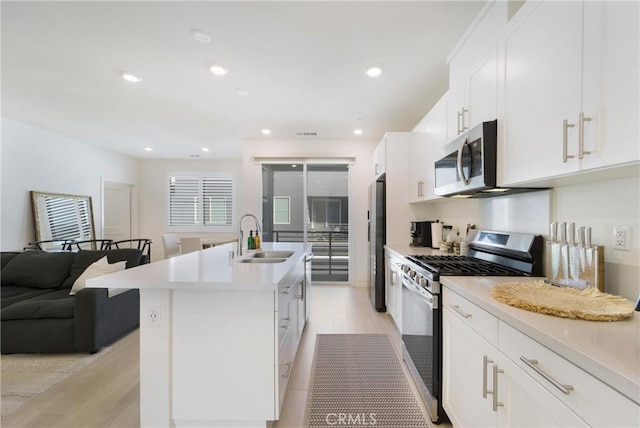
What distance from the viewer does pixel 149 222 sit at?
22.9 ft

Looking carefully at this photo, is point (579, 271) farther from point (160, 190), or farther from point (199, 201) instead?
point (160, 190)

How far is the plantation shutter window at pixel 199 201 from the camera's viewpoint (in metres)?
7.02

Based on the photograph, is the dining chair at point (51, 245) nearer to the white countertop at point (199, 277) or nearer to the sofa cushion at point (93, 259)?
the sofa cushion at point (93, 259)

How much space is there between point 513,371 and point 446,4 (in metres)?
2.21

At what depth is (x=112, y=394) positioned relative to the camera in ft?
6.48

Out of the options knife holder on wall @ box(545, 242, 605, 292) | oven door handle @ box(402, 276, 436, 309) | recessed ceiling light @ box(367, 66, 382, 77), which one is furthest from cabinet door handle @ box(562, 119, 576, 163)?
recessed ceiling light @ box(367, 66, 382, 77)

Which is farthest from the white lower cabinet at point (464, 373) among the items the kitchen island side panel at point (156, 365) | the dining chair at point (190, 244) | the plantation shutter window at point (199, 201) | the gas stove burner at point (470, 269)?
the plantation shutter window at point (199, 201)

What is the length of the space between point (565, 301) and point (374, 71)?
251 cm

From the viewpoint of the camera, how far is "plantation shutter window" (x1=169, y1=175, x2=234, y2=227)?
7.02m

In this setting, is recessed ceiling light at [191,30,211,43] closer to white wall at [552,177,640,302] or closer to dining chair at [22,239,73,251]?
white wall at [552,177,640,302]

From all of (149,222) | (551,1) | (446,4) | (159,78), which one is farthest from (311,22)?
(149,222)

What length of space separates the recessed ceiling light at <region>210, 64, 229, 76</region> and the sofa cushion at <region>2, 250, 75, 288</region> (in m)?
2.70

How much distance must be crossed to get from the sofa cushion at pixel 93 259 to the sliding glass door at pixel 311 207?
2.37m

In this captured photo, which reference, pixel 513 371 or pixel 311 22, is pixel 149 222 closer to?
pixel 311 22
